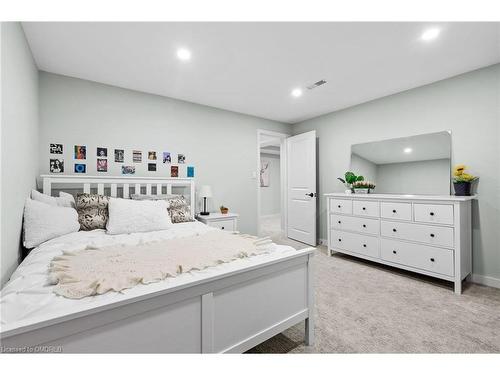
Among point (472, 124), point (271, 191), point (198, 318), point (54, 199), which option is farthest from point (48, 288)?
point (271, 191)

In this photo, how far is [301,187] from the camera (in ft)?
14.3

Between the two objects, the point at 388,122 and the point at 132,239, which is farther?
the point at 388,122

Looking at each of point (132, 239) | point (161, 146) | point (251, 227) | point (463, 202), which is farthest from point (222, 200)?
point (463, 202)

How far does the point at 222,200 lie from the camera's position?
388 centimetres

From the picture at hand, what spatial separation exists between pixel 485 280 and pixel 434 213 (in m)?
0.92

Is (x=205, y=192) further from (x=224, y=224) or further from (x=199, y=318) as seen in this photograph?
(x=199, y=318)

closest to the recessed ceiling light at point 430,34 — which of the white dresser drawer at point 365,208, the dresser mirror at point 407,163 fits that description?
the dresser mirror at point 407,163

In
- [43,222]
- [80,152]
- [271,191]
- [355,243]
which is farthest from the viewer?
[271,191]

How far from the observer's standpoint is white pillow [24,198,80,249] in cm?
179

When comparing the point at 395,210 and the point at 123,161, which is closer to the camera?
the point at 395,210

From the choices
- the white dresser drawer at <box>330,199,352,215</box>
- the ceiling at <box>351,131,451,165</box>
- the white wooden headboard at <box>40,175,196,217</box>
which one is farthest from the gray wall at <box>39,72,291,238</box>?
the ceiling at <box>351,131,451,165</box>

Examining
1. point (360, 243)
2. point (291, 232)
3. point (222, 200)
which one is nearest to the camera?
point (360, 243)
